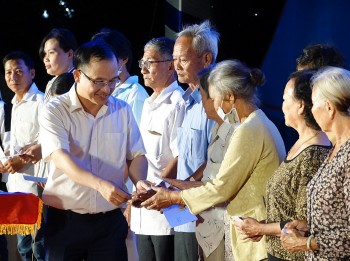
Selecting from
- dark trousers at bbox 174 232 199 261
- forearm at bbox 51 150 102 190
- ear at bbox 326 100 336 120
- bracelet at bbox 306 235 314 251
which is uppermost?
ear at bbox 326 100 336 120

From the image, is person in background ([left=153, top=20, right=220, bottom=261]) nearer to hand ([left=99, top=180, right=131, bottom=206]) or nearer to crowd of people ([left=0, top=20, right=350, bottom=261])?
crowd of people ([left=0, top=20, right=350, bottom=261])

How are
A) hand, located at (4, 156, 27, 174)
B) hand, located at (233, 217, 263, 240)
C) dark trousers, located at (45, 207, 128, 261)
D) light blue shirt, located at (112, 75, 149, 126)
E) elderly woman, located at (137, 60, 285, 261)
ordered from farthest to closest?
light blue shirt, located at (112, 75, 149, 126) < hand, located at (4, 156, 27, 174) < dark trousers, located at (45, 207, 128, 261) < elderly woman, located at (137, 60, 285, 261) < hand, located at (233, 217, 263, 240)

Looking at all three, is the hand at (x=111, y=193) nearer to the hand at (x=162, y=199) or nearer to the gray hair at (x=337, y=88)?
the hand at (x=162, y=199)

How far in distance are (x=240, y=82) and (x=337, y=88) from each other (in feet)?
2.52

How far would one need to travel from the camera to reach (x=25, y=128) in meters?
5.75

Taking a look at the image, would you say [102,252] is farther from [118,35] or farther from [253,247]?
[118,35]

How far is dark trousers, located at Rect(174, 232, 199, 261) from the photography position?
428 cm

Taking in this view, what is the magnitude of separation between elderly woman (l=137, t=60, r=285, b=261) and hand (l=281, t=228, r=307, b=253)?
0.40m

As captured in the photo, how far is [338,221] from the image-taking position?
2.83 meters


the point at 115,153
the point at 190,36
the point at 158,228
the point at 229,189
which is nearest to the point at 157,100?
the point at 190,36

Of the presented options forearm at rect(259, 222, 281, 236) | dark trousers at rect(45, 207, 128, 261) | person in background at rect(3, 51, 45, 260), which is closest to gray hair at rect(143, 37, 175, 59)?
person in background at rect(3, 51, 45, 260)

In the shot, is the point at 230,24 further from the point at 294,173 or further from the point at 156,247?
the point at 294,173

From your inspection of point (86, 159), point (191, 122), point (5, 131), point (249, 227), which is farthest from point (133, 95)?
point (249, 227)

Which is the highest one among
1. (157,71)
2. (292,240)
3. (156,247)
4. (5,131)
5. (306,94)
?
(306,94)
